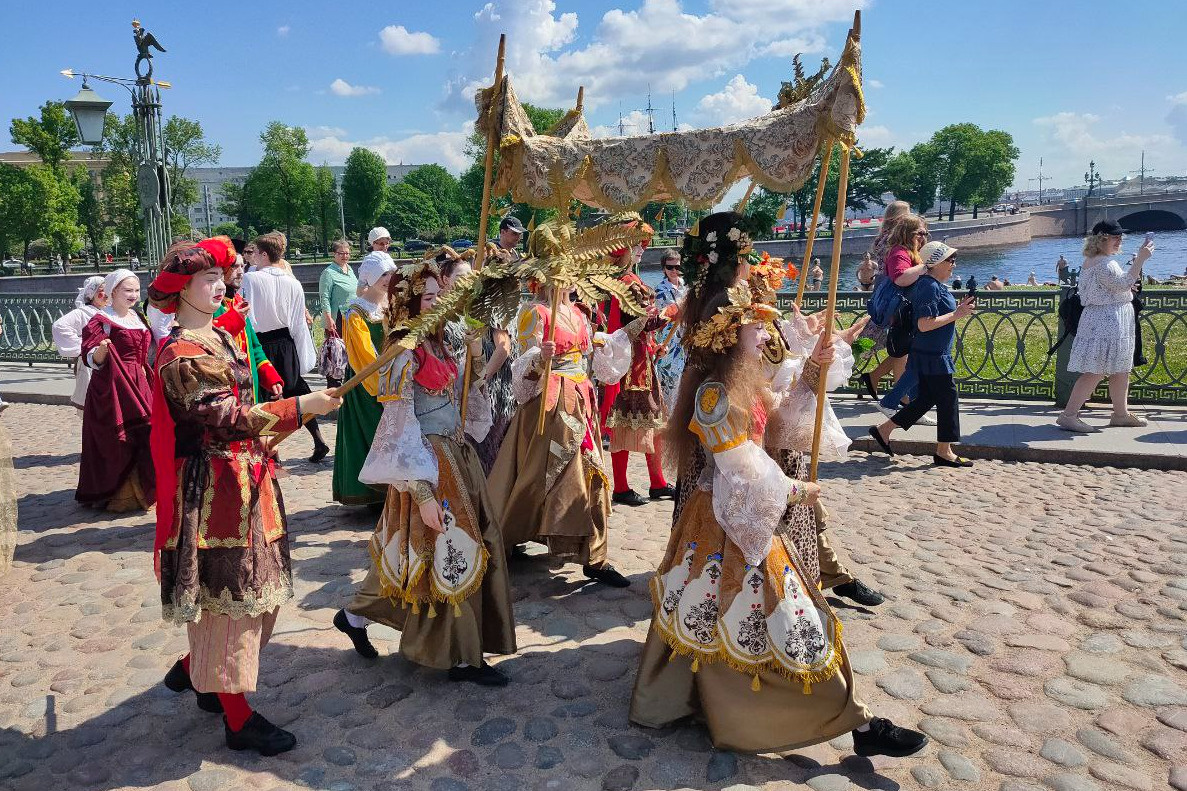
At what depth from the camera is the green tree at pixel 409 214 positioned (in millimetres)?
88625

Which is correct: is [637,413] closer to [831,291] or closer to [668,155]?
[668,155]

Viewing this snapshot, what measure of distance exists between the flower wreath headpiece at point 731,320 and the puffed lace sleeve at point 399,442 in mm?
1337

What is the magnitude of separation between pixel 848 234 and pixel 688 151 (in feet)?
190

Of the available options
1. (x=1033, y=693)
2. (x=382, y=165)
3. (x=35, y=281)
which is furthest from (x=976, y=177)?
(x=1033, y=693)

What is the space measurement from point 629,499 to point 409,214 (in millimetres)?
89414

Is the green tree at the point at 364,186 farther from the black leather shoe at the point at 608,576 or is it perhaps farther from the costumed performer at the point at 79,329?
the black leather shoe at the point at 608,576

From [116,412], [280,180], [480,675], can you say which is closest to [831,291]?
[480,675]

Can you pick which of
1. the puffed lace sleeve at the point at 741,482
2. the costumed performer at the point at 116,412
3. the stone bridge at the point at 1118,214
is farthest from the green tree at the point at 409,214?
the puffed lace sleeve at the point at 741,482

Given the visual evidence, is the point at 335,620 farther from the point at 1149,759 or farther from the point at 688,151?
the point at 1149,759

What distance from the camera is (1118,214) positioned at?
77.4 meters

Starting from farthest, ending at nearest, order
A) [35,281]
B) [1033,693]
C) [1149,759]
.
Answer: [35,281] < [1033,693] < [1149,759]

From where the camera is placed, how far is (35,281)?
43.0 meters

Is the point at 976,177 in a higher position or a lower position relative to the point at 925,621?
higher

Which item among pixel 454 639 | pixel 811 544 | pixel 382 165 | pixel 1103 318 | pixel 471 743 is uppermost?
pixel 382 165
